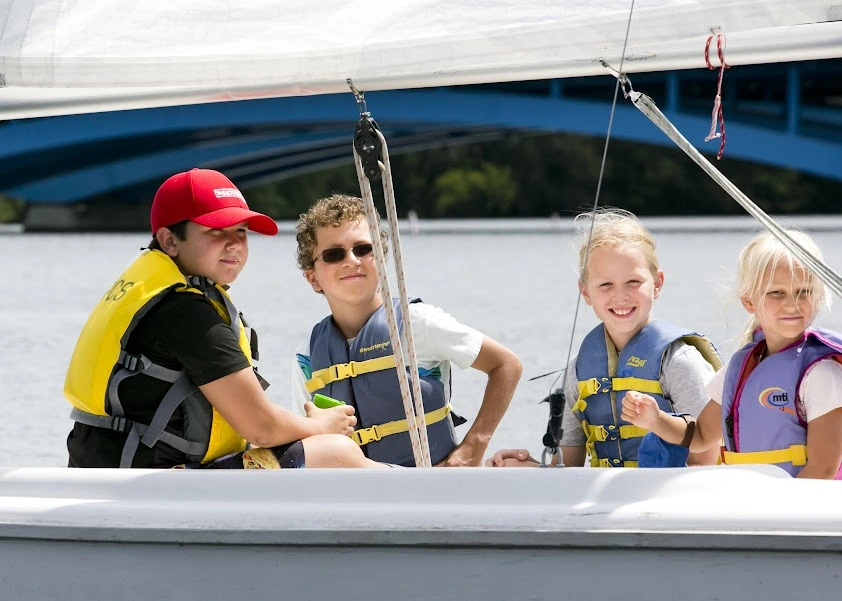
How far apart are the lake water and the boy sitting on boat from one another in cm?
38

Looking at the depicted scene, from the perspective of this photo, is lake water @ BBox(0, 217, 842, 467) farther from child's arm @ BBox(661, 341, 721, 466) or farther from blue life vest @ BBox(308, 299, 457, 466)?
blue life vest @ BBox(308, 299, 457, 466)

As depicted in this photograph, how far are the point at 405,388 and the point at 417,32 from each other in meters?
0.61

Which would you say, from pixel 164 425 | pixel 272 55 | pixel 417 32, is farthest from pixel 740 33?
pixel 164 425

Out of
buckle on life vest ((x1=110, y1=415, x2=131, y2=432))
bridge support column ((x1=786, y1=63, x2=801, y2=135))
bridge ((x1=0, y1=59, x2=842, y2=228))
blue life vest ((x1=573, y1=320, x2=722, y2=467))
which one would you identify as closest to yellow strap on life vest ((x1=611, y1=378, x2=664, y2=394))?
blue life vest ((x1=573, y1=320, x2=722, y2=467))

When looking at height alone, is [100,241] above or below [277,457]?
above

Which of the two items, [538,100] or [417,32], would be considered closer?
[417,32]

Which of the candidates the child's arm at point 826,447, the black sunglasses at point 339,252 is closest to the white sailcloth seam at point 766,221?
the child's arm at point 826,447

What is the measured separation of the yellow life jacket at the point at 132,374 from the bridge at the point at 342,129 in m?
14.3

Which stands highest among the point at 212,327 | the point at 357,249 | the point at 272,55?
the point at 272,55

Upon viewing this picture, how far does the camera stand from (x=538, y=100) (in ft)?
66.2

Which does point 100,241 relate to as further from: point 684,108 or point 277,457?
point 277,457

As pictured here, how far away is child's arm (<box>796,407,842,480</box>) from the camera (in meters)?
1.98

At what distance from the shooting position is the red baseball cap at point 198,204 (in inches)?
85.3

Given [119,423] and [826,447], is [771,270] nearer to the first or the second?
[826,447]
